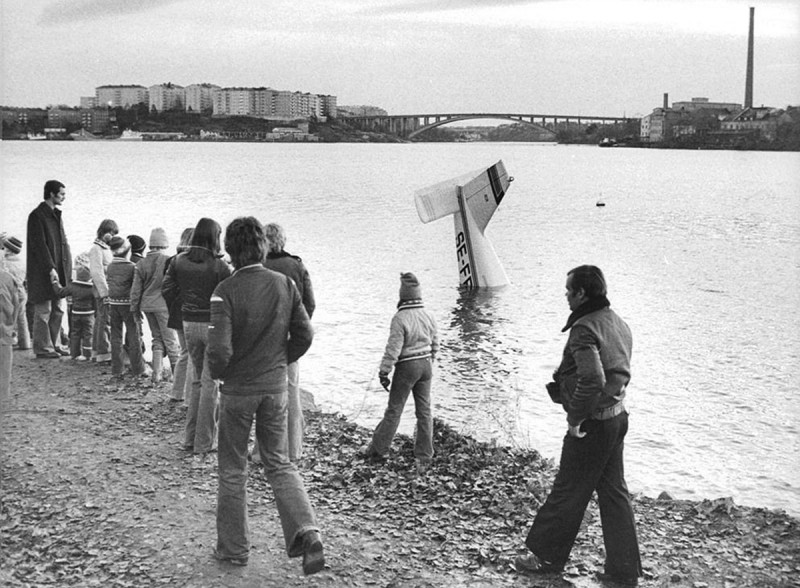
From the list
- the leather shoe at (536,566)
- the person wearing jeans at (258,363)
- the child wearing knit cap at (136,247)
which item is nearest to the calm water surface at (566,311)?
the person wearing jeans at (258,363)

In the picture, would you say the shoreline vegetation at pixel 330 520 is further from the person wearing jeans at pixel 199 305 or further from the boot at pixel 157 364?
the boot at pixel 157 364

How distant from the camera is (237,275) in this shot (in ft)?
17.6

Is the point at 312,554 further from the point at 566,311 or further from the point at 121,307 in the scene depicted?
the point at 566,311

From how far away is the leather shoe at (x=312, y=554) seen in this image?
5.35 metres

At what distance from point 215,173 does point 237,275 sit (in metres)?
107

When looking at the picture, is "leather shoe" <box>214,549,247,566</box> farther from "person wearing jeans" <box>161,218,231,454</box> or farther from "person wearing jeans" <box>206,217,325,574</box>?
"person wearing jeans" <box>161,218,231,454</box>

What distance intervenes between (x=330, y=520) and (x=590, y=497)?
206cm

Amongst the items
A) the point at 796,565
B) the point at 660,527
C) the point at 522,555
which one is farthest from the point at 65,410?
the point at 796,565

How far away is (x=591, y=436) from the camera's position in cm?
549

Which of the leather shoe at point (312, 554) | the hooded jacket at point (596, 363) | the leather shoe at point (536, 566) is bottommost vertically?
the leather shoe at point (536, 566)

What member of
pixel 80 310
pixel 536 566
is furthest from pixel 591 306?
pixel 80 310

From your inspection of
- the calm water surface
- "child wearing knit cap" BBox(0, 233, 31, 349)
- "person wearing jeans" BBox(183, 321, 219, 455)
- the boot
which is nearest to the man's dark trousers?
"person wearing jeans" BBox(183, 321, 219, 455)

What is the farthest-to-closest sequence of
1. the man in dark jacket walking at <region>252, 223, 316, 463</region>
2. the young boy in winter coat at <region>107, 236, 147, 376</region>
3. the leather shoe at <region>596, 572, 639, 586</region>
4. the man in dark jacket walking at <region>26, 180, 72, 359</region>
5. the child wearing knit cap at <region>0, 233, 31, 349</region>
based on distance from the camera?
1. the man in dark jacket walking at <region>26, 180, 72, 359</region>
2. the young boy in winter coat at <region>107, 236, 147, 376</region>
3. the child wearing knit cap at <region>0, 233, 31, 349</region>
4. the man in dark jacket walking at <region>252, 223, 316, 463</region>
5. the leather shoe at <region>596, 572, 639, 586</region>

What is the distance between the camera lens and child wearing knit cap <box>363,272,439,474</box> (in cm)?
768
